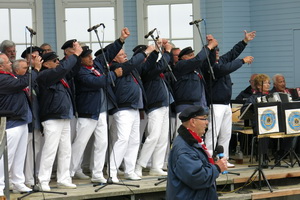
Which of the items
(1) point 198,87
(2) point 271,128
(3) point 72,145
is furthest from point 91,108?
(2) point 271,128

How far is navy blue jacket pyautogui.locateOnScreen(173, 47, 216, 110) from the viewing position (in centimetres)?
953

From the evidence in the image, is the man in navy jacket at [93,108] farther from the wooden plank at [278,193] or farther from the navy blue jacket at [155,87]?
the wooden plank at [278,193]

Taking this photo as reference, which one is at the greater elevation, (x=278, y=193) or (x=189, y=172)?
(x=189, y=172)

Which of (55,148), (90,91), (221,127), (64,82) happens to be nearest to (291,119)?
(221,127)

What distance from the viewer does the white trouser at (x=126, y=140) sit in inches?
353

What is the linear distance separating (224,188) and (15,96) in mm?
3242

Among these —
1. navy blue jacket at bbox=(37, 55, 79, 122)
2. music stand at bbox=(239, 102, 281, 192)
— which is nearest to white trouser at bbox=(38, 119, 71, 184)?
navy blue jacket at bbox=(37, 55, 79, 122)

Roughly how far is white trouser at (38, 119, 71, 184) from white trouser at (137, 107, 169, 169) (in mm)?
1282

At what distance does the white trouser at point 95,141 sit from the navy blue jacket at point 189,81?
132cm

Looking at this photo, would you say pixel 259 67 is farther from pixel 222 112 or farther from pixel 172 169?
pixel 172 169

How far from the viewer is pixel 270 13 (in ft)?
44.6

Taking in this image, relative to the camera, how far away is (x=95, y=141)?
353 inches

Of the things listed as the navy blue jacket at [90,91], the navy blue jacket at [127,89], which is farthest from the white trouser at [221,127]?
the navy blue jacket at [90,91]

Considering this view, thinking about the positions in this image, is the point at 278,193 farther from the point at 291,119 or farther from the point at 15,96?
the point at 15,96
